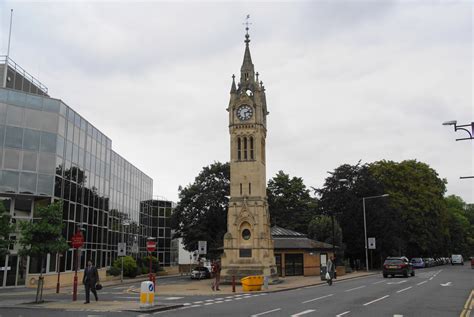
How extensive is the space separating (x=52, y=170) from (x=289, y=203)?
1789 inches

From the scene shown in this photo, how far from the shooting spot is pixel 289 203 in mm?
74438

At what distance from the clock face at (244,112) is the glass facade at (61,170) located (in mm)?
14023

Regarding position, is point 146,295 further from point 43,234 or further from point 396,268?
point 396,268

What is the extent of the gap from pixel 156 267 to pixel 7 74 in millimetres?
30821

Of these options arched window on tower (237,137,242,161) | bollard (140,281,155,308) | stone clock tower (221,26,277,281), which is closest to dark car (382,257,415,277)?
stone clock tower (221,26,277,281)

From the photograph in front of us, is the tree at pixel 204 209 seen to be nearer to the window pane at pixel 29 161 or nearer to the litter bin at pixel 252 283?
the window pane at pixel 29 161

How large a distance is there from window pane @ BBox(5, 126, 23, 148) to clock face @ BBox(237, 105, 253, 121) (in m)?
18.0

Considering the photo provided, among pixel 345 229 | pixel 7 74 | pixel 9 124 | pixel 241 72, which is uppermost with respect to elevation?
pixel 241 72

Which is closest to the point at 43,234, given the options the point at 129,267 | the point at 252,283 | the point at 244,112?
the point at 252,283

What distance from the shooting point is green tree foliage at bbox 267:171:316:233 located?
7075 cm

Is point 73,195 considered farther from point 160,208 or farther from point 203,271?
point 160,208

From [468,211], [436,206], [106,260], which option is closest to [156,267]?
[106,260]

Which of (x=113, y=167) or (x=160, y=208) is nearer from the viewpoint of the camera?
(x=113, y=167)

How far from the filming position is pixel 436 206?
7031cm
